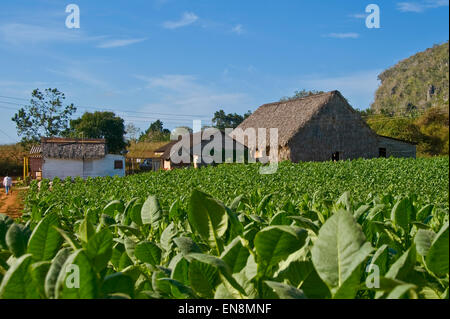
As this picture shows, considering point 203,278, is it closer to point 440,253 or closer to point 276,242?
point 276,242

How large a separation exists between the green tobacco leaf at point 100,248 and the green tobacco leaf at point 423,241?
2.03ft

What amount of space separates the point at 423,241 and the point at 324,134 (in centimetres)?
3249

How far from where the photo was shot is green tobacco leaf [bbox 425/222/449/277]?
2.53 feet

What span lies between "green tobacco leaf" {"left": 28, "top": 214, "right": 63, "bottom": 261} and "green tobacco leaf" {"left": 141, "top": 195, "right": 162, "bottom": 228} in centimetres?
60

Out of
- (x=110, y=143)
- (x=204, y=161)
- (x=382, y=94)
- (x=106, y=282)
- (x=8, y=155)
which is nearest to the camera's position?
(x=106, y=282)

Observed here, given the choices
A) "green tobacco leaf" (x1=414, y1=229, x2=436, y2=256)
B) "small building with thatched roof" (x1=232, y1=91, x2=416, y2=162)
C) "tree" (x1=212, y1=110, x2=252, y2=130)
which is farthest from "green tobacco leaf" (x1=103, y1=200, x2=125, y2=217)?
"tree" (x1=212, y1=110, x2=252, y2=130)

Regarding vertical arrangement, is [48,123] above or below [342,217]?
above

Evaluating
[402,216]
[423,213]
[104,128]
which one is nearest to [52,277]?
[402,216]

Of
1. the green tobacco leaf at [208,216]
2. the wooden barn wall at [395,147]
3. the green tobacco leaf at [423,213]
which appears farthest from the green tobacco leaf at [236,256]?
the wooden barn wall at [395,147]

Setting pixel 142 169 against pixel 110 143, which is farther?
pixel 110 143
